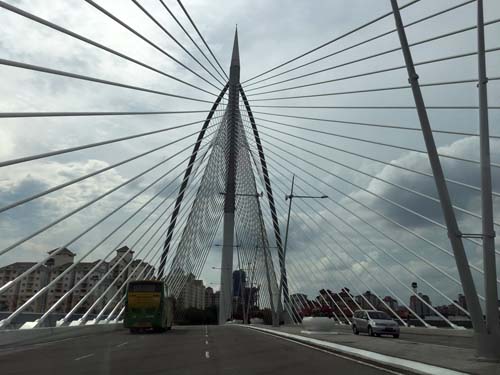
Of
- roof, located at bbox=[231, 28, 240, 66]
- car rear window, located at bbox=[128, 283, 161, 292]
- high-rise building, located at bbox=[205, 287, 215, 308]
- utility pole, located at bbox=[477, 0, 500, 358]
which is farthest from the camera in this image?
high-rise building, located at bbox=[205, 287, 215, 308]

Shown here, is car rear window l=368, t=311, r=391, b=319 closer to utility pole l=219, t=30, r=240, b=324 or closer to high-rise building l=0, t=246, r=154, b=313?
high-rise building l=0, t=246, r=154, b=313

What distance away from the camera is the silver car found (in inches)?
1120

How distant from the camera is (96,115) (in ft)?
62.8

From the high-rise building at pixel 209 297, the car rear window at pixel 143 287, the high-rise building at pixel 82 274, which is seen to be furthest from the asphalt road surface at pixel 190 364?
the high-rise building at pixel 209 297

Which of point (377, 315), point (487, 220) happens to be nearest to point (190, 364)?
point (487, 220)

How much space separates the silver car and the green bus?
1211cm

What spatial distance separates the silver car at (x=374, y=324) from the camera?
2844 cm

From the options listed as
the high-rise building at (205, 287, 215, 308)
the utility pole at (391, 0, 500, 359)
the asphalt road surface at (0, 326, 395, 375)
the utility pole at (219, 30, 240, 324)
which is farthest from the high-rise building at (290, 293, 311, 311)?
the high-rise building at (205, 287, 215, 308)

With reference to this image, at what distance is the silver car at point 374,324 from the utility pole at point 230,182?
16378mm

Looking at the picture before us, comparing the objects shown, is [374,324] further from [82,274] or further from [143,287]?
[82,274]

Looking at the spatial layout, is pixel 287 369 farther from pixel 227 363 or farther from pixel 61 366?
pixel 61 366

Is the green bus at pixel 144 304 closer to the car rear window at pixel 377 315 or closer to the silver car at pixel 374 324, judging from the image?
the silver car at pixel 374 324

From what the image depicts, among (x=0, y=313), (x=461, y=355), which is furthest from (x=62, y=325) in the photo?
(x=461, y=355)

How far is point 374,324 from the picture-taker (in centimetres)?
2906
